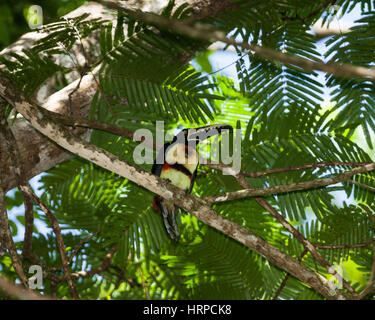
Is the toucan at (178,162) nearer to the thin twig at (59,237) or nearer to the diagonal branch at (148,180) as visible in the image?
the diagonal branch at (148,180)

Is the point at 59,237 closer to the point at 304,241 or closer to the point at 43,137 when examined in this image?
the point at 43,137

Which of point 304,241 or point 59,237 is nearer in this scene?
point 304,241

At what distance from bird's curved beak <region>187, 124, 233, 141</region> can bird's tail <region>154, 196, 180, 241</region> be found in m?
0.49

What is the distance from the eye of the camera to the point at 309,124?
3.06 meters

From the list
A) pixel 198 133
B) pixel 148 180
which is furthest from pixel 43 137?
pixel 198 133

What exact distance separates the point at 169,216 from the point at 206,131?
2.15 ft

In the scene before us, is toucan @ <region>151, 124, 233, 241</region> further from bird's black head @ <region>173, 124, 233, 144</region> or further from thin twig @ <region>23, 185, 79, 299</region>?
thin twig @ <region>23, 185, 79, 299</region>

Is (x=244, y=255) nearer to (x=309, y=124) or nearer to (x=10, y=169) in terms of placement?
(x=309, y=124)

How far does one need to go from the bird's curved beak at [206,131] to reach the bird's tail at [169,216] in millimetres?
487

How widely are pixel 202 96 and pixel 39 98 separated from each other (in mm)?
1354

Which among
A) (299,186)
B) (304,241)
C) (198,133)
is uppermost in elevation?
(198,133)

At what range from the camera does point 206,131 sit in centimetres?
317

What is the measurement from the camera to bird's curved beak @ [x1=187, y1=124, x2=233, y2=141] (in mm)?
3107

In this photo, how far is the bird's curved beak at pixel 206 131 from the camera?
3107mm
